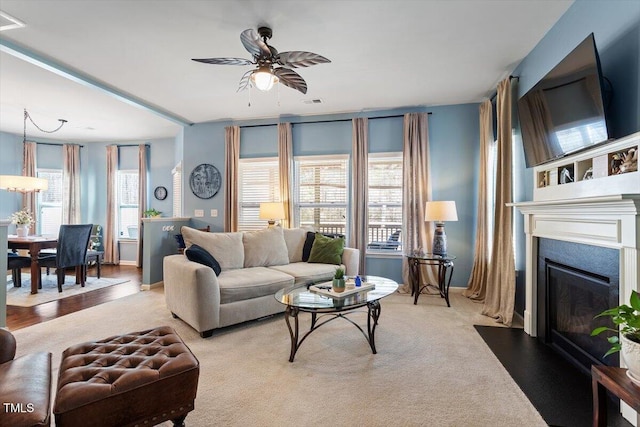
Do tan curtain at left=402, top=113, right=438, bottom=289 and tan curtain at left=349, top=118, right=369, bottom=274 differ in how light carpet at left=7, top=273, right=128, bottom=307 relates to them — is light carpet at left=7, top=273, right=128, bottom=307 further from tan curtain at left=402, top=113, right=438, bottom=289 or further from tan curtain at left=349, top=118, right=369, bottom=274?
tan curtain at left=402, top=113, right=438, bottom=289

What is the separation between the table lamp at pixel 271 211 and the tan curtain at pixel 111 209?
4.29 m

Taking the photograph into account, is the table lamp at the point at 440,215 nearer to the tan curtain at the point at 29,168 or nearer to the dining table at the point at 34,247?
the dining table at the point at 34,247

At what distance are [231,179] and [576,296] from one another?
191 inches

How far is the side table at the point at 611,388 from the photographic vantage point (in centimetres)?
118

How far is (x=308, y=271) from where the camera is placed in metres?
Result: 3.66

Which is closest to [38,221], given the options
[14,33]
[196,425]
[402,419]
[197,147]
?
[197,147]

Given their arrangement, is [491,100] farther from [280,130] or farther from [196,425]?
[196,425]

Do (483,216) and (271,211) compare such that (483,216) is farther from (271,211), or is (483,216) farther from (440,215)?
(271,211)

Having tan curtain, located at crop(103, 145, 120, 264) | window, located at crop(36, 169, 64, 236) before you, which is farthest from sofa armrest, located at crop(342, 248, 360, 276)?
window, located at crop(36, 169, 64, 236)

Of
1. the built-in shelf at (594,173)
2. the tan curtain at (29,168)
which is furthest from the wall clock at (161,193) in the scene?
the built-in shelf at (594,173)

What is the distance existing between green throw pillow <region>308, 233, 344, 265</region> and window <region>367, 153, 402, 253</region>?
0.91m

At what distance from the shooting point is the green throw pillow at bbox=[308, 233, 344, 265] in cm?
407

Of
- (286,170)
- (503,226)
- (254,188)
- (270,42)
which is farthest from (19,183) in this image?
(503,226)

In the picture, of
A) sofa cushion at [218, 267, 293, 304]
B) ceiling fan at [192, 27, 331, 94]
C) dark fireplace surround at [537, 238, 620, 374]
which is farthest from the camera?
sofa cushion at [218, 267, 293, 304]
